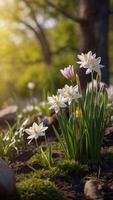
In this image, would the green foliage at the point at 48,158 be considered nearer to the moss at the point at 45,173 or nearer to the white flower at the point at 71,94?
the moss at the point at 45,173

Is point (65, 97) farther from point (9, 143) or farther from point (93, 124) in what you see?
point (9, 143)

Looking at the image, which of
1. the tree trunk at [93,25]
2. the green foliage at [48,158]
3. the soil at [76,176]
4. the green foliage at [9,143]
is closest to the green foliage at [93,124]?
the soil at [76,176]

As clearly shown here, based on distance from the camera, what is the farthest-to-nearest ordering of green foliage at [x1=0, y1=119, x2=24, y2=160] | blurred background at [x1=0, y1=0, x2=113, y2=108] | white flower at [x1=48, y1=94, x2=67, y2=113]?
blurred background at [x1=0, y1=0, x2=113, y2=108], green foliage at [x1=0, y1=119, x2=24, y2=160], white flower at [x1=48, y1=94, x2=67, y2=113]

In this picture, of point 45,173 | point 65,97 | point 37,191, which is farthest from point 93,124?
point 37,191

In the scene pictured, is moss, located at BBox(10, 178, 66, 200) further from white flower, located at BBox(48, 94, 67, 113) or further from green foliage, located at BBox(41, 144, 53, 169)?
white flower, located at BBox(48, 94, 67, 113)

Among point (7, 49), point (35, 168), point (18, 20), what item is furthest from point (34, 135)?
point (7, 49)

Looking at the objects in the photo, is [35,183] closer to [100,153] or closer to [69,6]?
[100,153]

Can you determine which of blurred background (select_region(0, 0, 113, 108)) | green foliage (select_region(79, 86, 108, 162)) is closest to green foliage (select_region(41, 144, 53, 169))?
green foliage (select_region(79, 86, 108, 162))

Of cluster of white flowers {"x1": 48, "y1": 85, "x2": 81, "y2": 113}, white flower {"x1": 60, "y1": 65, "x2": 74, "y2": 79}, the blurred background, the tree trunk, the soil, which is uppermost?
the blurred background
